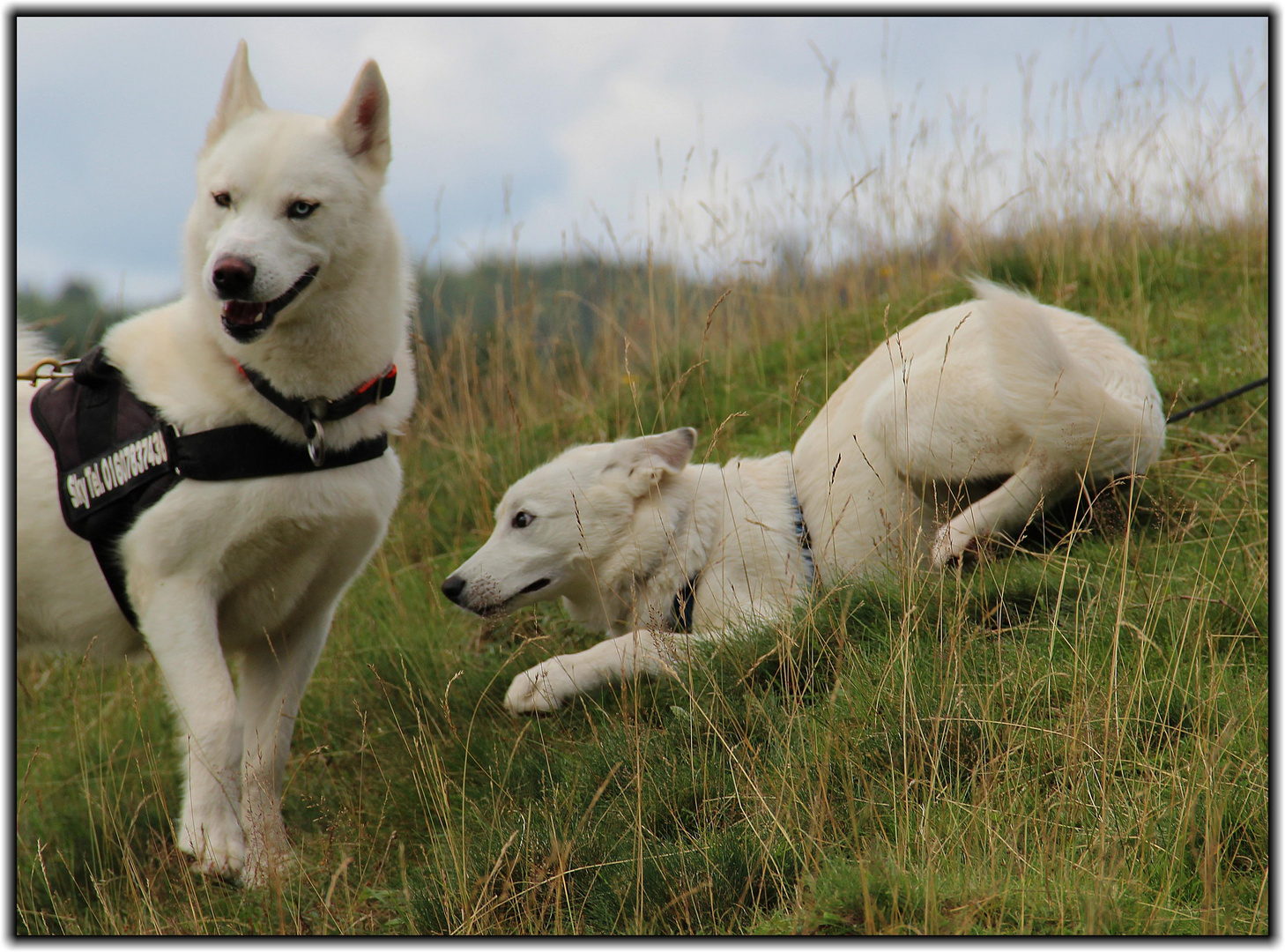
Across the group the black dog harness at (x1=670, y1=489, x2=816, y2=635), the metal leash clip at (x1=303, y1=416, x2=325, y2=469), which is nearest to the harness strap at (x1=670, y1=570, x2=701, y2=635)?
the black dog harness at (x1=670, y1=489, x2=816, y2=635)

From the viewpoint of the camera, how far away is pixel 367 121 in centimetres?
292

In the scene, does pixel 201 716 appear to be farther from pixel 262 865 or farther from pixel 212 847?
pixel 262 865

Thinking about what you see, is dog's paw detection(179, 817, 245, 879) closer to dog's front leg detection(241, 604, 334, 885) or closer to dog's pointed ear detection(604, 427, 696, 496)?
dog's front leg detection(241, 604, 334, 885)

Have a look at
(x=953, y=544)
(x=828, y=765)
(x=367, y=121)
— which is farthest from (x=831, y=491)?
(x=367, y=121)

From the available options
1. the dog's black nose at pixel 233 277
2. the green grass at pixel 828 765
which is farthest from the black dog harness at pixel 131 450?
the green grass at pixel 828 765

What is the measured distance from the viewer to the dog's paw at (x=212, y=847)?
8.60ft

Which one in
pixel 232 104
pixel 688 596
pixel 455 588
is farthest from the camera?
pixel 688 596

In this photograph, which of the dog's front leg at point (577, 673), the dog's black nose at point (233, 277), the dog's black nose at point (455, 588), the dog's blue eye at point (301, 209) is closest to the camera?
the dog's black nose at point (233, 277)

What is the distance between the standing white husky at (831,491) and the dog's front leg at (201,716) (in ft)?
3.24

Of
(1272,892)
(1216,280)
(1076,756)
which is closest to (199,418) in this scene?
(1076,756)

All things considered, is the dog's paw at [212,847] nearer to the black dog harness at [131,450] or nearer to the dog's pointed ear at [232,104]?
the black dog harness at [131,450]

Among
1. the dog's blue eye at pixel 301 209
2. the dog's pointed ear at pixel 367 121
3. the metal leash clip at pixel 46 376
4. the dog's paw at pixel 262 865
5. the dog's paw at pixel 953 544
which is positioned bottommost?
the dog's paw at pixel 262 865

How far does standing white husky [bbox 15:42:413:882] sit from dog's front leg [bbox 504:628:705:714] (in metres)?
0.74

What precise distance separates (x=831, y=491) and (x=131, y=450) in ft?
8.12
